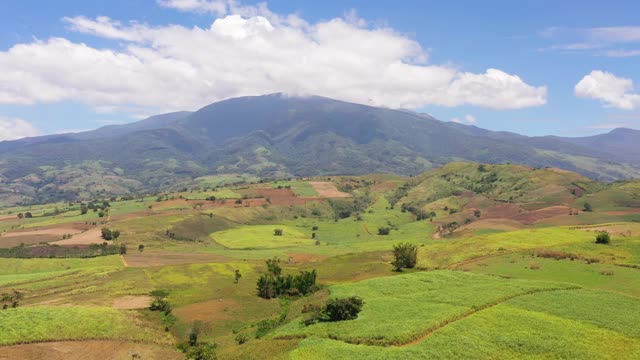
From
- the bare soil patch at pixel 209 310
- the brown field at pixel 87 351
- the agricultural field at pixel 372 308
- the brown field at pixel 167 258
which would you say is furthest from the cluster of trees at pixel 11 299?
the brown field at pixel 167 258

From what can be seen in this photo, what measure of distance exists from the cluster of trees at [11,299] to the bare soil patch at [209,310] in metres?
34.3

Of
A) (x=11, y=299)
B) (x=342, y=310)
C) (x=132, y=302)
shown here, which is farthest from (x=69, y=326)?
(x=342, y=310)

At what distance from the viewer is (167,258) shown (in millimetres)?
167750

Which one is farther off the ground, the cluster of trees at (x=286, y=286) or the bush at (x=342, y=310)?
the bush at (x=342, y=310)

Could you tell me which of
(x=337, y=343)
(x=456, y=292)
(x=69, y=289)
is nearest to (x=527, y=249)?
(x=456, y=292)

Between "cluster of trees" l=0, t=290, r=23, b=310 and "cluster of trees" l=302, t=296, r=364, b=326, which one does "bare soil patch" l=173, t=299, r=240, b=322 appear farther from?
"cluster of trees" l=0, t=290, r=23, b=310

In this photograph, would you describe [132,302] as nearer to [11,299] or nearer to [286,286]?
[11,299]

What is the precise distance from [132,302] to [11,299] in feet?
87.0

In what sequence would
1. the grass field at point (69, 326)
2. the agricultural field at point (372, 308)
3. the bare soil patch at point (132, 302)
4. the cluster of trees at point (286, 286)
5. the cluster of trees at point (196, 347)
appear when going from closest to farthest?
the agricultural field at point (372, 308) < the cluster of trees at point (196, 347) < the grass field at point (69, 326) < the bare soil patch at point (132, 302) < the cluster of trees at point (286, 286)

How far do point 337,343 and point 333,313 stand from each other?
9418mm

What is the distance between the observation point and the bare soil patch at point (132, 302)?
92812 millimetres

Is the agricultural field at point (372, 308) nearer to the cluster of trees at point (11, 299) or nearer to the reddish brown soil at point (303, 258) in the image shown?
the cluster of trees at point (11, 299)

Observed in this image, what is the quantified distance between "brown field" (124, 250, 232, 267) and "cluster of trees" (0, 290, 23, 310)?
47.7 m

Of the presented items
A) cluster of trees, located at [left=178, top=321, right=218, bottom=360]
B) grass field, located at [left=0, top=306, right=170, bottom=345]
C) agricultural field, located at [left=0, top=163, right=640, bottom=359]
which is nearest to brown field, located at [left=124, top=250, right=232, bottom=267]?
agricultural field, located at [left=0, top=163, right=640, bottom=359]
